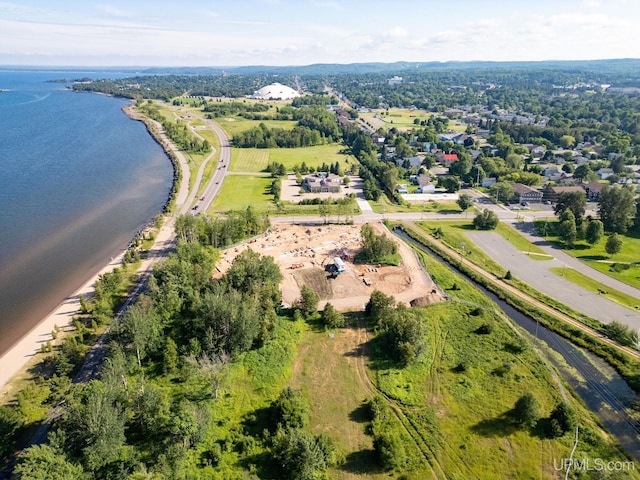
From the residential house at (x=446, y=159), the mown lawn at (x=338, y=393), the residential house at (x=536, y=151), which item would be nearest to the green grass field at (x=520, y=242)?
the mown lawn at (x=338, y=393)

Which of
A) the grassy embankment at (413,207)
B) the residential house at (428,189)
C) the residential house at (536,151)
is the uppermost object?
the residential house at (536,151)

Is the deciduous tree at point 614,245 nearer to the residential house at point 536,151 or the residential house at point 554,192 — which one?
the residential house at point 554,192

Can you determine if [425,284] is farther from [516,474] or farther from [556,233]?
[556,233]

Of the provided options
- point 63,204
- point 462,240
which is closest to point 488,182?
point 462,240

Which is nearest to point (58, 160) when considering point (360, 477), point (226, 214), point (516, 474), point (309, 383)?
point (226, 214)

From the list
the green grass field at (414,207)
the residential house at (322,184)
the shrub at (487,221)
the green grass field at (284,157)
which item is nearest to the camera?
the shrub at (487,221)

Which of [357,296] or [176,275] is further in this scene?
[357,296]
